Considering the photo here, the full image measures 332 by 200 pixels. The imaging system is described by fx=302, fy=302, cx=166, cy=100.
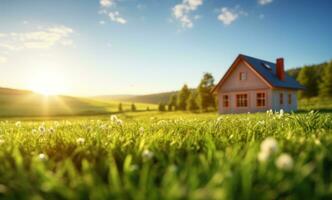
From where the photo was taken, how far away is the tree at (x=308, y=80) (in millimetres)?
81425

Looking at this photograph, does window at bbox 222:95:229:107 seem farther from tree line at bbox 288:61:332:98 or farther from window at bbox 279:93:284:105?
tree line at bbox 288:61:332:98

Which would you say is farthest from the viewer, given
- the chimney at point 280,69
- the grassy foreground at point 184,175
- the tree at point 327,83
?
the tree at point 327,83

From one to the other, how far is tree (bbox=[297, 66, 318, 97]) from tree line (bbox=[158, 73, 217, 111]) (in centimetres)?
2852

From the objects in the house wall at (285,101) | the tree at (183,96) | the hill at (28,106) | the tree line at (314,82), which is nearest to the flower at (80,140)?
the house wall at (285,101)

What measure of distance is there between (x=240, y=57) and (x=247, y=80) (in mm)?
2966

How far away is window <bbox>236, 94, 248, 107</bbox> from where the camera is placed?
37.5m

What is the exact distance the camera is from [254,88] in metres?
36.5

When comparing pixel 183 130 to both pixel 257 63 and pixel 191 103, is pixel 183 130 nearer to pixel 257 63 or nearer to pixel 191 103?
pixel 257 63

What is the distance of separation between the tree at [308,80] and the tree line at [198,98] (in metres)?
28.5

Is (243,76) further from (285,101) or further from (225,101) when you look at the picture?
(285,101)

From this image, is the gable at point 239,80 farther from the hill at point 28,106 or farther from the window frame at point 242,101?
the hill at point 28,106

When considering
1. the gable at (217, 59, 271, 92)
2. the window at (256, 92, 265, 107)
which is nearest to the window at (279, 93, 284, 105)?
the window at (256, 92, 265, 107)

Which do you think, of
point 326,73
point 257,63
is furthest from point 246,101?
point 326,73

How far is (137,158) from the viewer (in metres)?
2.87
